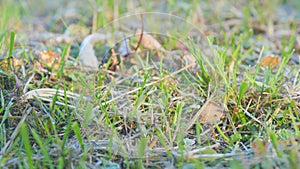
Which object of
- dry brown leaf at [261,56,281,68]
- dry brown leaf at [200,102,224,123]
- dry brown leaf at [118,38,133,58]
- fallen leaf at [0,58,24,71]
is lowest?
dry brown leaf at [200,102,224,123]

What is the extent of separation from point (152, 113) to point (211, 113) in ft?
0.76

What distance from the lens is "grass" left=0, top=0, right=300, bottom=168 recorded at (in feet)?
4.40

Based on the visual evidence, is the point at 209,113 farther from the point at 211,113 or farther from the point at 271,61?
the point at 271,61

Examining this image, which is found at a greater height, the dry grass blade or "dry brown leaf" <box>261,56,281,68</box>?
"dry brown leaf" <box>261,56,281,68</box>

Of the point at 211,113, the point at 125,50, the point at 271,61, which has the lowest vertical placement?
the point at 211,113

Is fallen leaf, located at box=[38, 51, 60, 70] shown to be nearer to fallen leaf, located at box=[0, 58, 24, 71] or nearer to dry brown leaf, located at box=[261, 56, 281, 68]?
fallen leaf, located at box=[0, 58, 24, 71]

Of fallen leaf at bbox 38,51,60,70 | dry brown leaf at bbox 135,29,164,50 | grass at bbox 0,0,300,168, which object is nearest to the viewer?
grass at bbox 0,0,300,168

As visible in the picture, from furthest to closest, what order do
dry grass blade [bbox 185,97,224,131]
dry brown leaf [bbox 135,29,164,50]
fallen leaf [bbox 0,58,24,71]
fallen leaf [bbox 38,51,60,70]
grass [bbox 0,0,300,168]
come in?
1. dry brown leaf [bbox 135,29,164,50]
2. fallen leaf [bbox 38,51,60,70]
3. fallen leaf [bbox 0,58,24,71]
4. dry grass blade [bbox 185,97,224,131]
5. grass [bbox 0,0,300,168]

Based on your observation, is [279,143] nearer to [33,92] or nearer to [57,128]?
[57,128]

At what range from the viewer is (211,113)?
5.37 feet

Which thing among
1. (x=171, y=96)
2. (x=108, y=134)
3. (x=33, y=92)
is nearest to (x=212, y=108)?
(x=171, y=96)

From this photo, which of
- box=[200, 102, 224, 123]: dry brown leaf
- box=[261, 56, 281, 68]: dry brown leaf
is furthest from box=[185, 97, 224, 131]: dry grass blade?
box=[261, 56, 281, 68]: dry brown leaf

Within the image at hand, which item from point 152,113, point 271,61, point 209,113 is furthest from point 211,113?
point 271,61

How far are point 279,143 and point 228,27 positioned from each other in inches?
60.9
